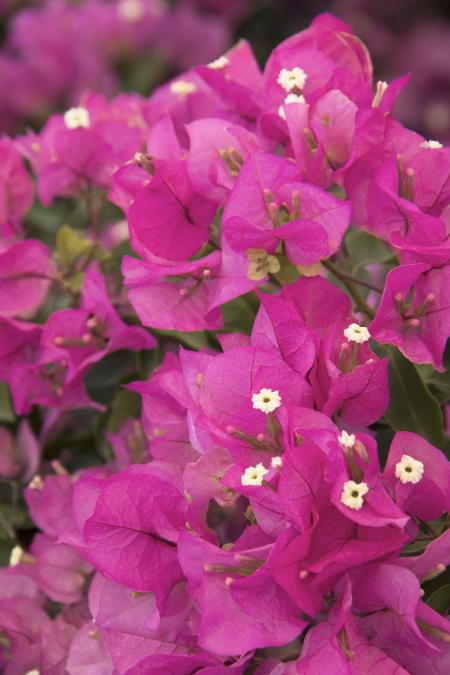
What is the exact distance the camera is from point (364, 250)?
0.79 meters

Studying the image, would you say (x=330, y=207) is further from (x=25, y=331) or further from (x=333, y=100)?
(x=25, y=331)

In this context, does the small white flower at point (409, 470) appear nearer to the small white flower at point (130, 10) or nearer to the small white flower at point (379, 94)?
the small white flower at point (379, 94)

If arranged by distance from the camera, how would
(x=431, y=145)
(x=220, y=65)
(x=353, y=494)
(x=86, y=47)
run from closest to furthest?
1. (x=353, y=494)
2. (x=431, y=145)
3. (x=220, y=65)
4. (x=86, y=47)

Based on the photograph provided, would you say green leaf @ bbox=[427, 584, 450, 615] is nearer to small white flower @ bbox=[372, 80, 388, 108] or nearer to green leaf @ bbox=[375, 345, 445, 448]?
green leaf @ bbox=[375, 345, 445, 448]

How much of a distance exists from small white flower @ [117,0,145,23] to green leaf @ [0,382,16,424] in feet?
3.25

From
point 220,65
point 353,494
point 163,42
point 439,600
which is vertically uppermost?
point 220,65

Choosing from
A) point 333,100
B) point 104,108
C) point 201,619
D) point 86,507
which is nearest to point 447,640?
point 201,619

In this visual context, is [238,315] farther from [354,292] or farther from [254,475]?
[254,475]

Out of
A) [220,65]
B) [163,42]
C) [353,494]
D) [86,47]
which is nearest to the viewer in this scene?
[353,494]

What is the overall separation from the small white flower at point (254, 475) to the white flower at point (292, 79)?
291 mm

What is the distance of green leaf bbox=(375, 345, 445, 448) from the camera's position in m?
0.67

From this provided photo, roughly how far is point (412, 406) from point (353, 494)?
163 millimetres

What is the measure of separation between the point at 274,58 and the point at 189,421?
0.30 metres

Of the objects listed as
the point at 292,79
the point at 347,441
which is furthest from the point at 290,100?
the point at 347,441
